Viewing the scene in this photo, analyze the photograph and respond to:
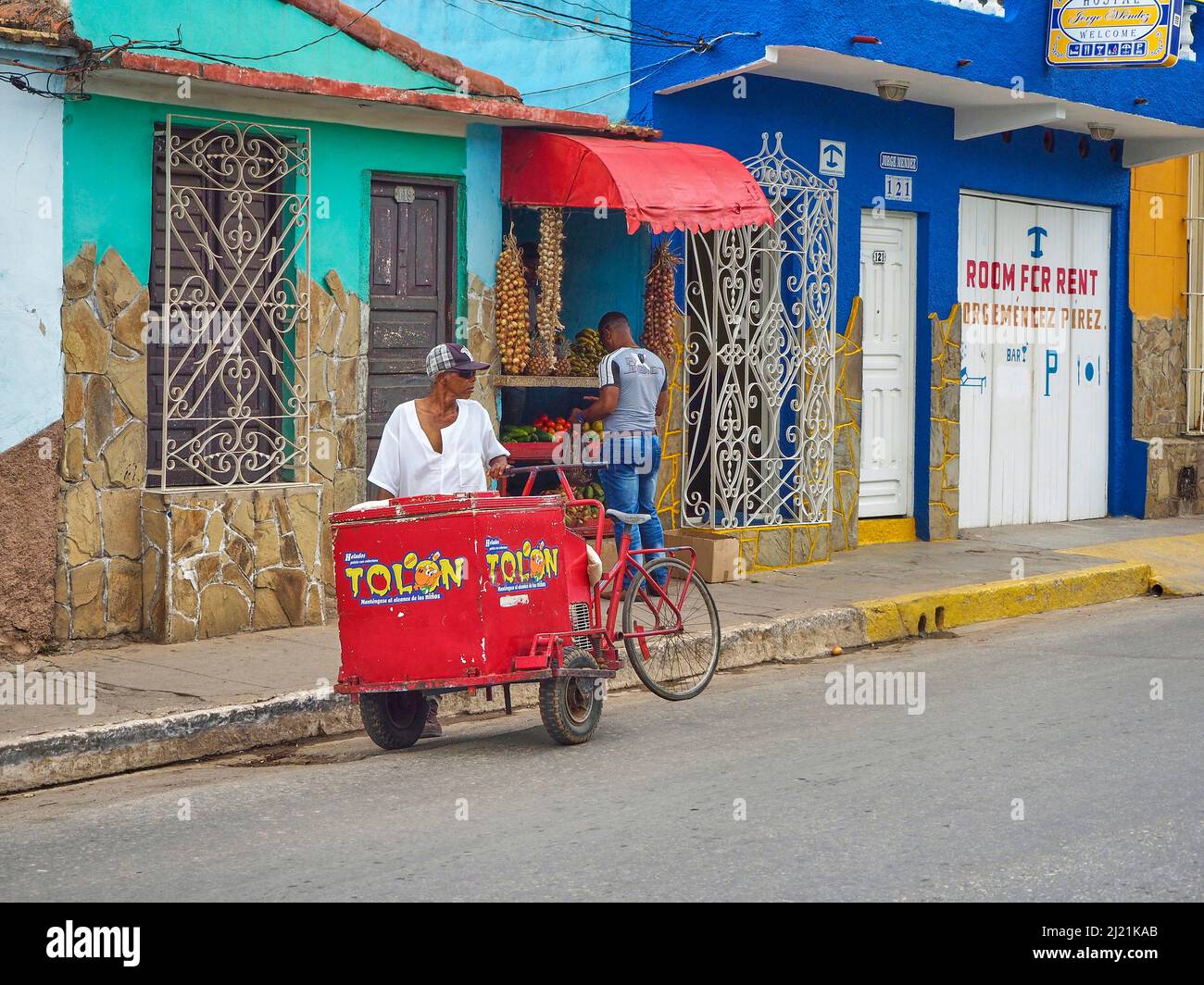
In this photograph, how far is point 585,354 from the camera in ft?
38.7

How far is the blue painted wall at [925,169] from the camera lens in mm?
12586

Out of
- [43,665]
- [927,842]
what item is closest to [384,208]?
[43,665]

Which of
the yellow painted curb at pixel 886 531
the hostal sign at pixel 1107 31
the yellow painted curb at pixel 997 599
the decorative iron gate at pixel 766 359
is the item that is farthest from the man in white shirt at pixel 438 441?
the hostal sign at pixel 1107 31

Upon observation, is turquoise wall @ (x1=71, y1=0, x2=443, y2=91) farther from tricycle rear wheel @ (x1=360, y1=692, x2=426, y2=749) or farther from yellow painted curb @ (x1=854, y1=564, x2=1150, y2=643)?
yellow painted curb @ (x1=854, y1=564, x2=1150, y2=643)

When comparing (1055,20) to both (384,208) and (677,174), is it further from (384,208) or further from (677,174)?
(384,208)

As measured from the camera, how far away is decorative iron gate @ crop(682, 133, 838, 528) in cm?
1238

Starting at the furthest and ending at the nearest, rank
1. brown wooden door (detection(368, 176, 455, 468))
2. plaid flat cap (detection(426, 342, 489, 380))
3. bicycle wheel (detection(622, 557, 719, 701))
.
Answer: brown wooden door (detection(368, 176, 455, 468))
bicycle wheel (detection(622, 557, 719, 701))
plaid flat cap (detection(426, 342, 489, 380))

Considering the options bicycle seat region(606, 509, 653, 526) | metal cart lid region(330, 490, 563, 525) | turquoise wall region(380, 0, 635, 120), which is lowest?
bicycle seat region(606, 509, 653, 526)

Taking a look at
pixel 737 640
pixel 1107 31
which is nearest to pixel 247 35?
pixel 737 640

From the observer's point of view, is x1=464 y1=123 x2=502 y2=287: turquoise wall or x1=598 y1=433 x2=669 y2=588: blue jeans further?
x1=464 y1=123 x2=502 y2=287: turquoise wall

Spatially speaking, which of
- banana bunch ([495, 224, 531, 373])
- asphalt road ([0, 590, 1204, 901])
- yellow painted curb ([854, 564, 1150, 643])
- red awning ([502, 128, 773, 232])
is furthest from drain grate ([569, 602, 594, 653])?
banana bunch ([495, 224, 531, 373])

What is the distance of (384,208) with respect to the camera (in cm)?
1077

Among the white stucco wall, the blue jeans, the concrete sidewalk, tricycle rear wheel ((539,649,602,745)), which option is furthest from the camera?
the blue jeans

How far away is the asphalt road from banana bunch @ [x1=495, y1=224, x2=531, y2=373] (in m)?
3.41
